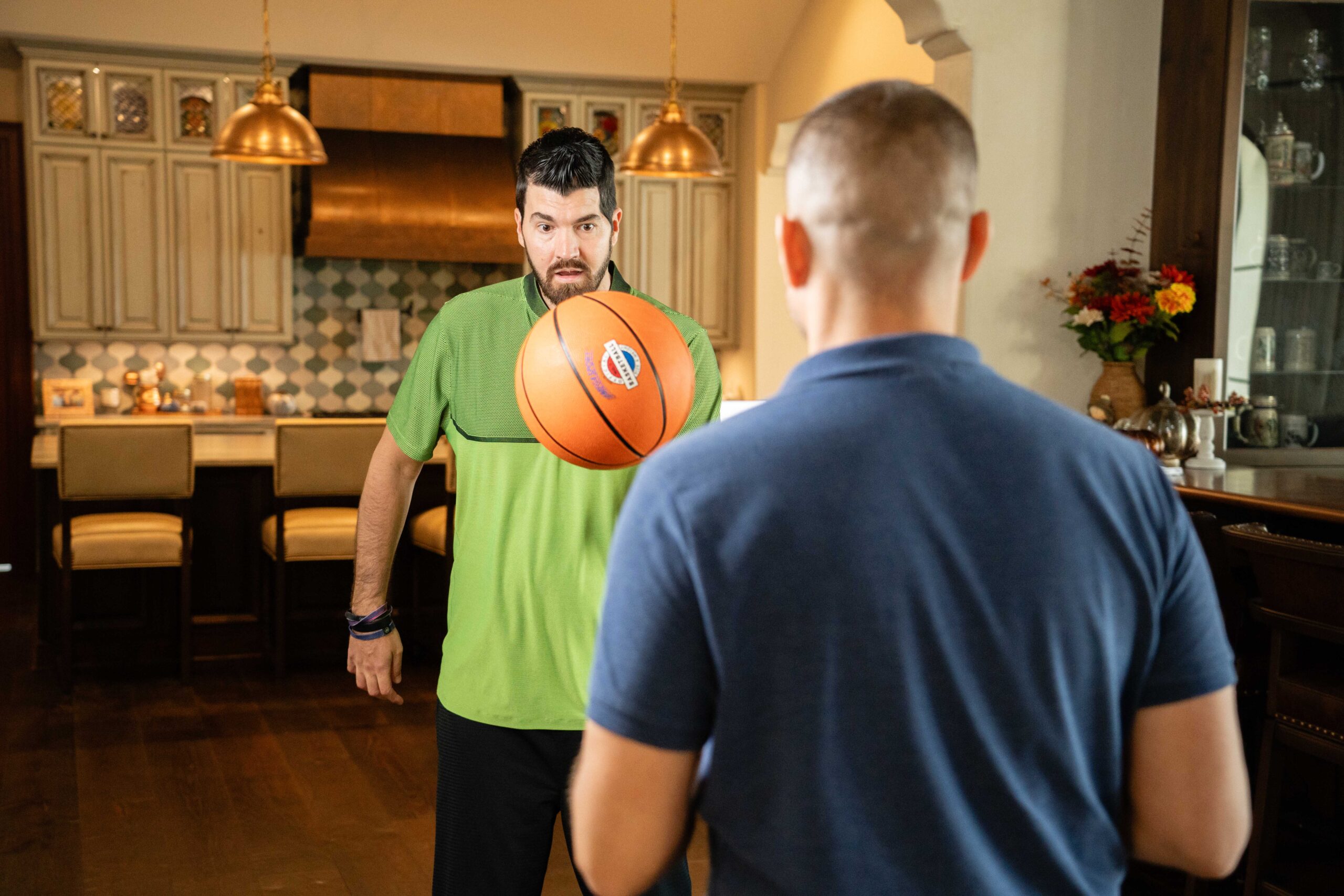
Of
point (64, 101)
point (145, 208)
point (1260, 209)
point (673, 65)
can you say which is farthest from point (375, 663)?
point (64, 101)

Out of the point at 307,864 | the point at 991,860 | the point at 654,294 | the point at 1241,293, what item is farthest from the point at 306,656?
the point at 991,860

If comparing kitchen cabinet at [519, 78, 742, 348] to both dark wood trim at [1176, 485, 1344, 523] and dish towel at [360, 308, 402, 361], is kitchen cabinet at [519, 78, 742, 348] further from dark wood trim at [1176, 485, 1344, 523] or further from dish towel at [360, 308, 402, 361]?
dark wood trim at [1176, 485, 1344, 523]

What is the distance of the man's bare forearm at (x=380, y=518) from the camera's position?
1.99 m

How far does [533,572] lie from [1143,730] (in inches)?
41.1

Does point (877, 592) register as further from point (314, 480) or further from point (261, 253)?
point (261, 253)

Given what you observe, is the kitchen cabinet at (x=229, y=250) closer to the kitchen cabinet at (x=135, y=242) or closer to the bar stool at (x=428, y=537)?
the kitchen cabinet at (x=135, y=242)

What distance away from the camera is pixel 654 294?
7406 mm

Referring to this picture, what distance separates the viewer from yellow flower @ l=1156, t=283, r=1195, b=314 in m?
3.92

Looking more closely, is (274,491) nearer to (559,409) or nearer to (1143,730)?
(559,409)

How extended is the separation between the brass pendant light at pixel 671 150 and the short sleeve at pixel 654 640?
4.31 meters

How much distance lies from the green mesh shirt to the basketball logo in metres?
0.19

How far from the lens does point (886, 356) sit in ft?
2.86

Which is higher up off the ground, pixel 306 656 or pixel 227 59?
pixel 227 59

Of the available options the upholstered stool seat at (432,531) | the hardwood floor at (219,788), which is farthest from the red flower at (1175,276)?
the upholstered stool seat at (432,531)
